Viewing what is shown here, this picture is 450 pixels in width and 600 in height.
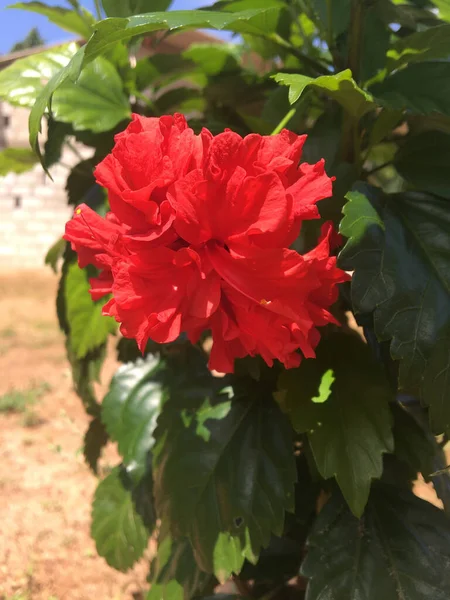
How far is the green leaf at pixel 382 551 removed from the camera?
44cm

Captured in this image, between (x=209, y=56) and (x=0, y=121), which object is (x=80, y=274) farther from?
(x=0, y=121)

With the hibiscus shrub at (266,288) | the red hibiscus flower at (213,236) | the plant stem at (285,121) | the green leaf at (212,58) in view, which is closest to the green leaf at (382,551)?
the hibiscus shrub at (266,288)

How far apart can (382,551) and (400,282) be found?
244 mm

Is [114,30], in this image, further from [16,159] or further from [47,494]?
[47,494]

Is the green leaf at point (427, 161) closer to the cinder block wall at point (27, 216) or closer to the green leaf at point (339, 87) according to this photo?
the green leaf at point (339, 87)

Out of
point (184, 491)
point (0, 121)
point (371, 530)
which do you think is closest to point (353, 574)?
point (371, 530)

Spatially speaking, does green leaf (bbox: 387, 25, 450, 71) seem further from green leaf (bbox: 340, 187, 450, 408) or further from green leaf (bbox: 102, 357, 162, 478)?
green leaf (bbox: 102, 357, 162, 478)

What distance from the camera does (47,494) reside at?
1111mm

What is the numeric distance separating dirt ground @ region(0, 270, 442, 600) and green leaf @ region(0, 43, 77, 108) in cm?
72

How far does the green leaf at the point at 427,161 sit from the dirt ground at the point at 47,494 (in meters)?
0.76

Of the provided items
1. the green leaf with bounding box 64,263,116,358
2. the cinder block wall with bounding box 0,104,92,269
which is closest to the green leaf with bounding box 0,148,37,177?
the green leaf with bounding box 64,263,116,358

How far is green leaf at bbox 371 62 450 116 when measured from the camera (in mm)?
402

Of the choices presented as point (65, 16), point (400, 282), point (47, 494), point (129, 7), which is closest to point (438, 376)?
point (400, 282)

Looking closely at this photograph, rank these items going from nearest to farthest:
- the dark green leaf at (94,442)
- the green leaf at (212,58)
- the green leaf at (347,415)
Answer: the green leaf at (347,415) → the green leaf at (212,58) → the dark green leaf at (94,442)
